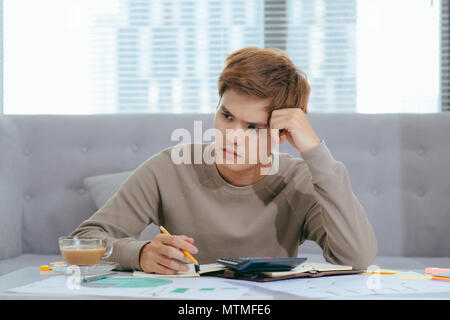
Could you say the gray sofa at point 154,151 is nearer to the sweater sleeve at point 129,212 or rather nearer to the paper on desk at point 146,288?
the sweater sleeve at point 129,212

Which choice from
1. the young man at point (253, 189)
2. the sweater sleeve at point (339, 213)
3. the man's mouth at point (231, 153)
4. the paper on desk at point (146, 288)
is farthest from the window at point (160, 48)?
the paper on desk at point (146, 288)

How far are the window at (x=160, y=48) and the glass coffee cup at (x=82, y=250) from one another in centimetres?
196

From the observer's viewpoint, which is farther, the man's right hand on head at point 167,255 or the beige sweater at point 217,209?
the beige sweater at point 217,209

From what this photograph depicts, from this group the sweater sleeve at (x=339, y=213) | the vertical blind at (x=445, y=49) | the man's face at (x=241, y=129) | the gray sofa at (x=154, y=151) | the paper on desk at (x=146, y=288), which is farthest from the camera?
the vertical blind at (x=445, y=49)

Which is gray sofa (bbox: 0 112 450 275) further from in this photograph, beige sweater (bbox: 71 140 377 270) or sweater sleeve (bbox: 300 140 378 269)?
sweater sleeve (bbox: 300 140 378 269)

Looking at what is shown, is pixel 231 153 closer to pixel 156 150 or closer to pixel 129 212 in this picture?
pixel 129 212

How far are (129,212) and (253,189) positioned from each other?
0.33 meters

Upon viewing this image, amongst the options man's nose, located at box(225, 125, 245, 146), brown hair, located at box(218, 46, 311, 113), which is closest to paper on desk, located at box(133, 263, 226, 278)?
man's nose, located at box(225, 125, 245, 146)

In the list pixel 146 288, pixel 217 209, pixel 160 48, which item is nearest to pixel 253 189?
pixel 217 209

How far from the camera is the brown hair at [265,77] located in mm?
1269

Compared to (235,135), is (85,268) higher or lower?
lower

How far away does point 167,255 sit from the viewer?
3.25ft
